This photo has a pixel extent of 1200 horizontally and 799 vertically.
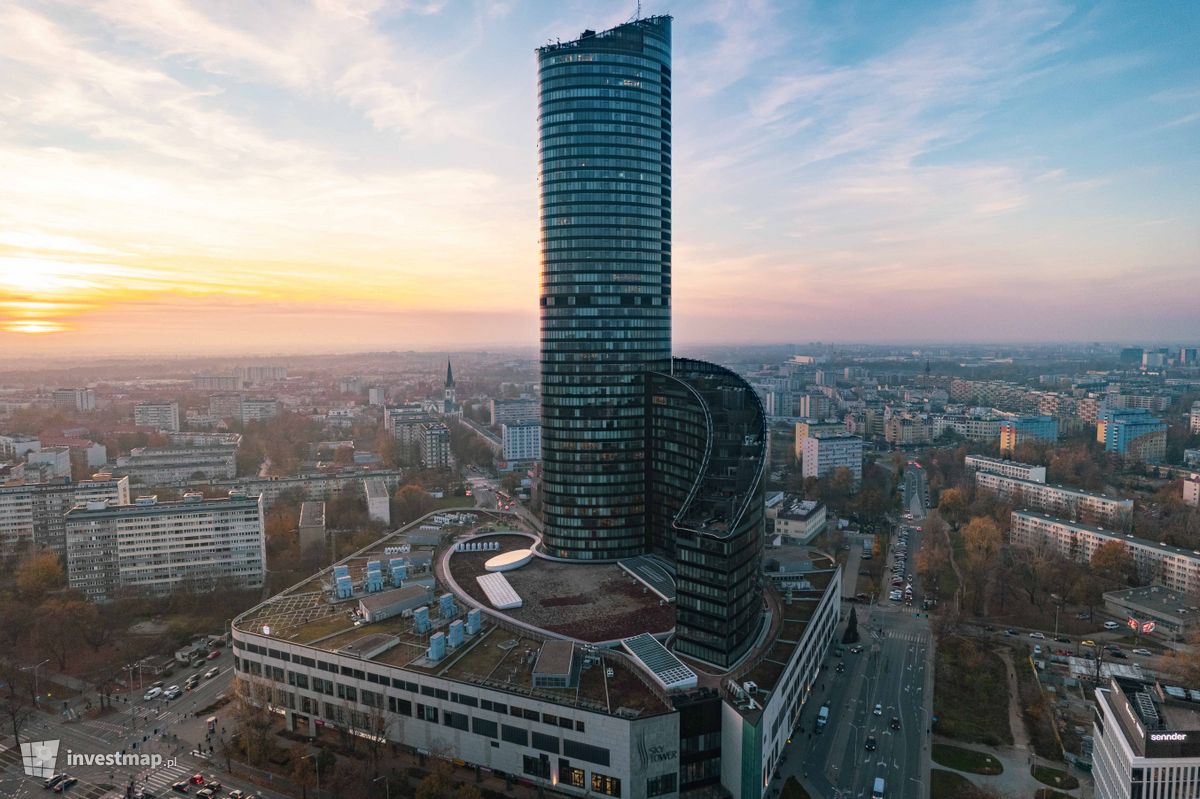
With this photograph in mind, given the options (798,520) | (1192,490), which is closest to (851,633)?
(798,520)

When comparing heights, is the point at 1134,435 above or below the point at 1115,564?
above

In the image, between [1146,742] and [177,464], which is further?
[177,464]

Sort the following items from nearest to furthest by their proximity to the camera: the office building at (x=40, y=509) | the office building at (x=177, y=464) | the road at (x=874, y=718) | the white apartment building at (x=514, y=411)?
the road at (x=874, y=718) → the office building at (x=40, y=509) → the office building at (x=177, y=464) → the white apartment building at (x=514, y=411)

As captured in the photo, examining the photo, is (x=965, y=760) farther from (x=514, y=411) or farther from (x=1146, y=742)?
(x=514, y=411)

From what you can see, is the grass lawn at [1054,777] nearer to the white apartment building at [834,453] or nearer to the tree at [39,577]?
the white apartment building at [834,453]

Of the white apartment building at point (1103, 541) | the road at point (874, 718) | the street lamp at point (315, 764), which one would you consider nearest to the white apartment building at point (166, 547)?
the street lamp at point (315, 764)

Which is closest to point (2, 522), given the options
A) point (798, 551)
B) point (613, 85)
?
point (613, 85)

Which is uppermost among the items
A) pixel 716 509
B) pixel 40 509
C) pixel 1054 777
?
pixel 716 509
